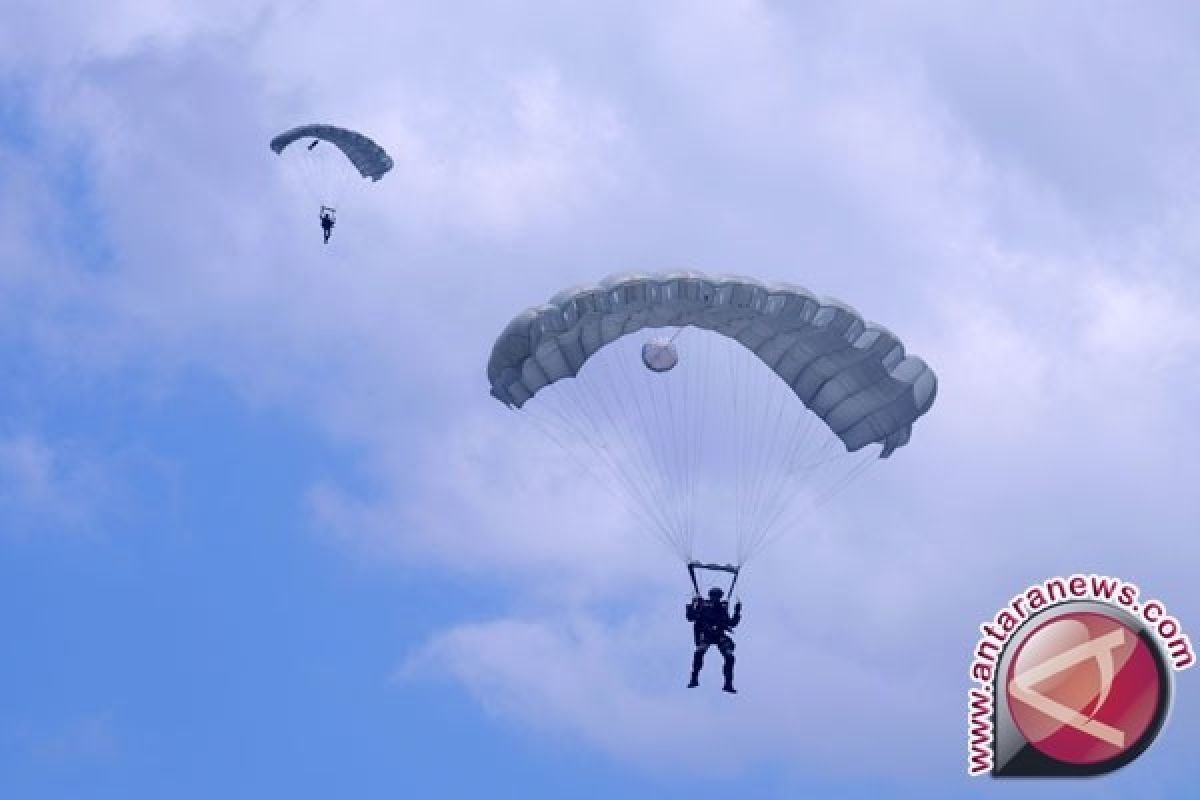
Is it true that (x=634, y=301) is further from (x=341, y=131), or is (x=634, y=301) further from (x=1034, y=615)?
(x=341, y=131)

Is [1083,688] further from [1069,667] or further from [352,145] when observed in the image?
[352,145]

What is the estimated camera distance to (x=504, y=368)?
54.0 metres

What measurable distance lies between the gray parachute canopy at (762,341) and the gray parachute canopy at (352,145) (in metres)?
17.2

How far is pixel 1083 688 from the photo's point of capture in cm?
4684

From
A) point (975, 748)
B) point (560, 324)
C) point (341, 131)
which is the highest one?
point (341, 131)

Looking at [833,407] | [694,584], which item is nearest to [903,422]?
[833,407]

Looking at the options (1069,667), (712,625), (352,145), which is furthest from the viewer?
(352,145)

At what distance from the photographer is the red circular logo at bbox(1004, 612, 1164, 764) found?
46281mm

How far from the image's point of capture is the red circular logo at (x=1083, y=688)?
152 feet

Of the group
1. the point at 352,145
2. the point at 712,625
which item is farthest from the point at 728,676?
the point at 352,145

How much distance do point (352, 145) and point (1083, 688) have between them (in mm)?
29535

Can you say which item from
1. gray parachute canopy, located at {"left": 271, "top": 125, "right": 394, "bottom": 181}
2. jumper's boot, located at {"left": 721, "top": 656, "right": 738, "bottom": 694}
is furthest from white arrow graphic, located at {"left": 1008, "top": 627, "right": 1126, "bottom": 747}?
gray parachute canopy, located at {"left": 271, "top": 125, "right": 394, "bottom": 181}

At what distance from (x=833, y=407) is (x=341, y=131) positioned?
19.1 m

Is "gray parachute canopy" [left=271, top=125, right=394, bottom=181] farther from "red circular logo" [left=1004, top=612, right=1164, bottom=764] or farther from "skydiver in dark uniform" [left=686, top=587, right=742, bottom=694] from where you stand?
"red circular logo" [left=1004, top=612, right=1164, bottom=764]
